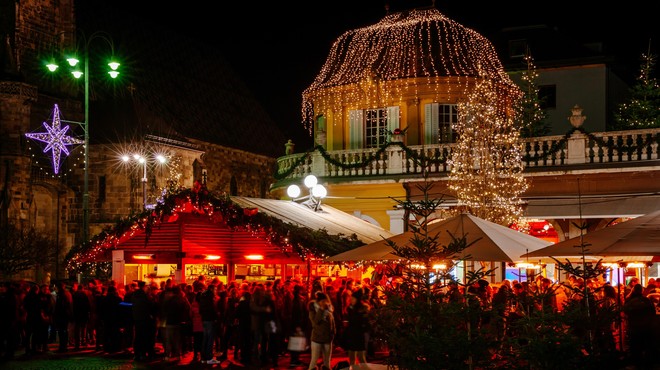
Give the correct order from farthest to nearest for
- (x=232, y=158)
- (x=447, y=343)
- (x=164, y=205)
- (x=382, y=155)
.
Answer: (x=232, y=158), (x=382, y=155), (x=164, y=205), (x=447, y=343)

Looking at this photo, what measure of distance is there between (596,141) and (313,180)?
870 cm

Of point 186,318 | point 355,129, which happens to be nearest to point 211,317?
point 186,318

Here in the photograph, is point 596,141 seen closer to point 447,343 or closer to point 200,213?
point 200,213

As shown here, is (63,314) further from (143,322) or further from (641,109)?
(641,109)

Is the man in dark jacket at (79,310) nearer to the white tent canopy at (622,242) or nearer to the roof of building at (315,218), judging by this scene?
the roof of building at (315,218)

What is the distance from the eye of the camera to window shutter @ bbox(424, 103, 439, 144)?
3227 centimetres

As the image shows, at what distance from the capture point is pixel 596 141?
2800cm

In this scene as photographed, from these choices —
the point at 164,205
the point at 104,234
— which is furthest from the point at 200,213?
the point at 104,234

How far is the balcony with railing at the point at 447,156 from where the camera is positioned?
27578 mm

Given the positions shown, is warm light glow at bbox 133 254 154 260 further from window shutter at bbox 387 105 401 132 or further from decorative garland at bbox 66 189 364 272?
window shutter at bbox 387 105 401 132

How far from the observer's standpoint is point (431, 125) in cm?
3234

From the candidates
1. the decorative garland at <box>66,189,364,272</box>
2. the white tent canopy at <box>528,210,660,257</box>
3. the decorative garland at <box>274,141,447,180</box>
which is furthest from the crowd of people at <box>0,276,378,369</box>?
the decorative garland at <box>274,141,447,180</box>

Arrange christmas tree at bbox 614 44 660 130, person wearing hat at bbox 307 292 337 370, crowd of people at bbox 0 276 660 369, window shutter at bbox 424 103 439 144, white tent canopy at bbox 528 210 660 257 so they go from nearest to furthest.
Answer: white tent canopy at bbox 528 210 660 257 < person wearing hat at bbox 307 292 337 370 < crowd of people at bbox 0 276 660 369 < window shutter at bbox 424 103 439 144 < christmas tree at bbox 614 44 660 130

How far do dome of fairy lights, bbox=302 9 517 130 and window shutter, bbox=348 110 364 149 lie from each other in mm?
482
